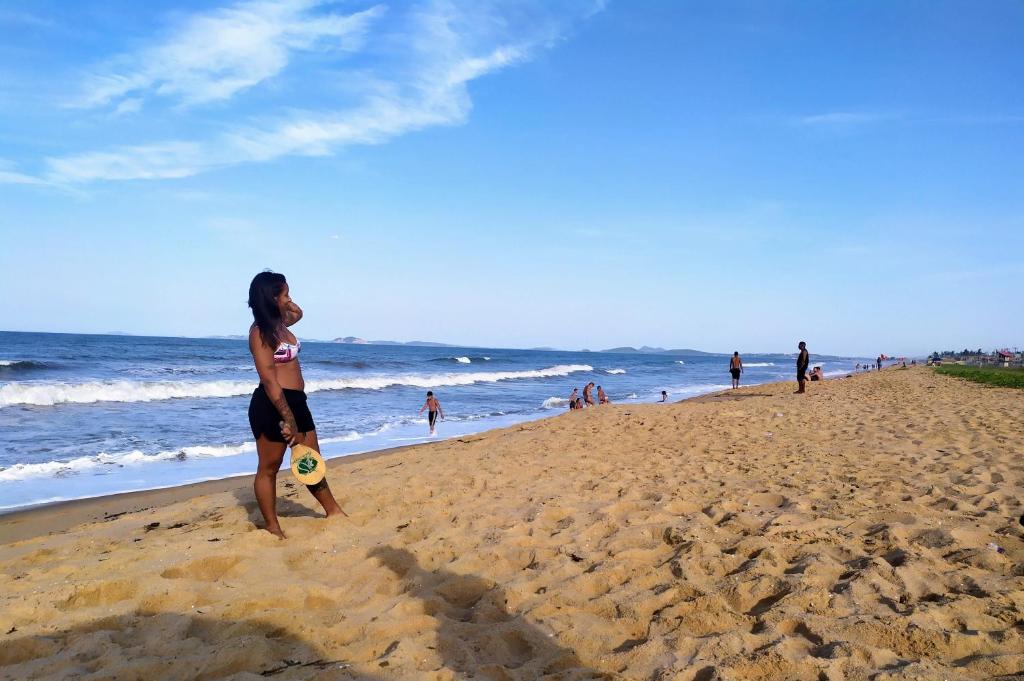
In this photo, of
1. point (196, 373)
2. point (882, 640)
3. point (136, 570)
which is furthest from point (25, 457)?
point (196, 373)

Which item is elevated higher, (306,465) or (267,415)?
(267,415)

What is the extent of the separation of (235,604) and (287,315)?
6.76 feet

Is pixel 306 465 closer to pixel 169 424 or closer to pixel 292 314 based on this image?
pixel 292 314

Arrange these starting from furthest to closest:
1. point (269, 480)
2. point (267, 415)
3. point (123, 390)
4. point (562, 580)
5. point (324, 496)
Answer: point (123, 390)
point (324, 496)
point (269, 480)
point (267, 415)
point (562, 580)

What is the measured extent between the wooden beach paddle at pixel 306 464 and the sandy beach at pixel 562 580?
0.45m

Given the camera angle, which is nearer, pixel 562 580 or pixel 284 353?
pixel 562 580

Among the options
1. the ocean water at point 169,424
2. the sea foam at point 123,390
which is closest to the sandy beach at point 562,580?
the ocean water at point 169,424

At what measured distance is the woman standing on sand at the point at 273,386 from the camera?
439 cm

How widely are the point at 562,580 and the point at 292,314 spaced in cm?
267

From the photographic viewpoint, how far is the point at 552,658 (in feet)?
9.05

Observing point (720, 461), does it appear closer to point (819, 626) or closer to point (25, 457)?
point (819, 626)

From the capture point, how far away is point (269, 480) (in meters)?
4.63

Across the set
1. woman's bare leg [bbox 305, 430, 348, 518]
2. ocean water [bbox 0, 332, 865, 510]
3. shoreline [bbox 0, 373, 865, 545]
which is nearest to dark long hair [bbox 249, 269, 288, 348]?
woman's bare leg [bbox 305, 430, 348, 518]

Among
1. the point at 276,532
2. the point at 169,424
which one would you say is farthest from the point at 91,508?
the point at 169,424
